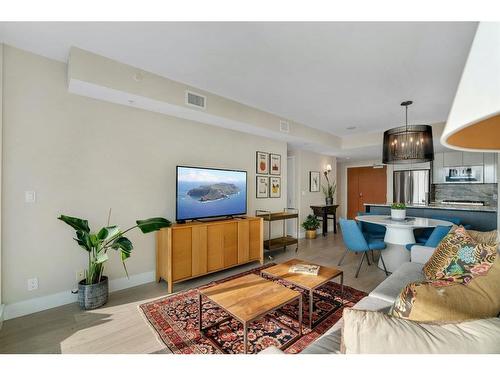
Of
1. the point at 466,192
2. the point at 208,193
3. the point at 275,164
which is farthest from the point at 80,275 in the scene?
the point at 466,192

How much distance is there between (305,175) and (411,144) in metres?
3.03

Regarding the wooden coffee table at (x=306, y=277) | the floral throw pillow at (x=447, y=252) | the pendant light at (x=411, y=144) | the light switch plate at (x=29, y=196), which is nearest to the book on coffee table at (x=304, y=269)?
the wooden coffee table at (x=306, y=277)

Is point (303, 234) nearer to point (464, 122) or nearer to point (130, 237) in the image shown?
point (130, 237)

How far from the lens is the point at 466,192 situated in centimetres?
561

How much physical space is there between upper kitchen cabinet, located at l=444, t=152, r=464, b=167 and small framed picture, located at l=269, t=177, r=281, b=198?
13.9 ft

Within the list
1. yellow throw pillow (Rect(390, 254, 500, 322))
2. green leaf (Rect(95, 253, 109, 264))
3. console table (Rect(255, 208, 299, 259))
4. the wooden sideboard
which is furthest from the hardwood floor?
yellow throw pillow (Rect(390, 254, 500, 322))

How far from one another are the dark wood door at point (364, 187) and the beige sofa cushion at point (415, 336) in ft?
23.4

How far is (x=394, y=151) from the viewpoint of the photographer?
3209mm

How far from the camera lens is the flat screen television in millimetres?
3154

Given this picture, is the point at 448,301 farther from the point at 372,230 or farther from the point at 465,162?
the point at 465,162

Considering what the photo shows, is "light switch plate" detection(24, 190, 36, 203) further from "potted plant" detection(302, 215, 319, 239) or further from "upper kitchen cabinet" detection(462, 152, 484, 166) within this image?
"upper kitchen cabinet" detection(462, 152, 484, 166)
